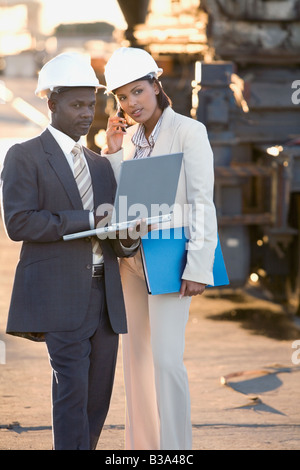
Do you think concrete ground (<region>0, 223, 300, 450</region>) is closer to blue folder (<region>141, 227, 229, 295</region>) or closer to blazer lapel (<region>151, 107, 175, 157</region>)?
blue folder (<region>141, 227, 229, 295</region>)

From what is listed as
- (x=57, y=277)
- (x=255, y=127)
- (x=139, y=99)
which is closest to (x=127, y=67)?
(x=139, y=99)

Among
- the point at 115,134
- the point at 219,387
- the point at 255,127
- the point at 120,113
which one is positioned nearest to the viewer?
the point at 115,134

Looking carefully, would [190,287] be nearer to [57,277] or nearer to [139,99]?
[57,277]

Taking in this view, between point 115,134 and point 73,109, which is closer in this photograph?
point 73,109

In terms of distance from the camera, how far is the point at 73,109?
383cm

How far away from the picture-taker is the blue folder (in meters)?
4.05

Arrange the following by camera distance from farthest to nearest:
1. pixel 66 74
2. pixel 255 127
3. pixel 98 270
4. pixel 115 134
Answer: pixel 255 127 → pixel 115 134 → pixel 98 270 → pixel 66 74

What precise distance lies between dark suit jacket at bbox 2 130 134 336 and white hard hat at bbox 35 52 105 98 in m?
0.22

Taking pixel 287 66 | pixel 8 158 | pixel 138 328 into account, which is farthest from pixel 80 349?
pixel 287 66

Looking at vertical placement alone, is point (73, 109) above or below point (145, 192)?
above

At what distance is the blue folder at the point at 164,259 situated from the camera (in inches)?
160

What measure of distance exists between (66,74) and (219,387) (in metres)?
2.86

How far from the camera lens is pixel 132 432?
14.2ft

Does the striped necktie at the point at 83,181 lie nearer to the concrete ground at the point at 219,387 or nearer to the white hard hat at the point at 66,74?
the white hard hat at the point at 66,74
